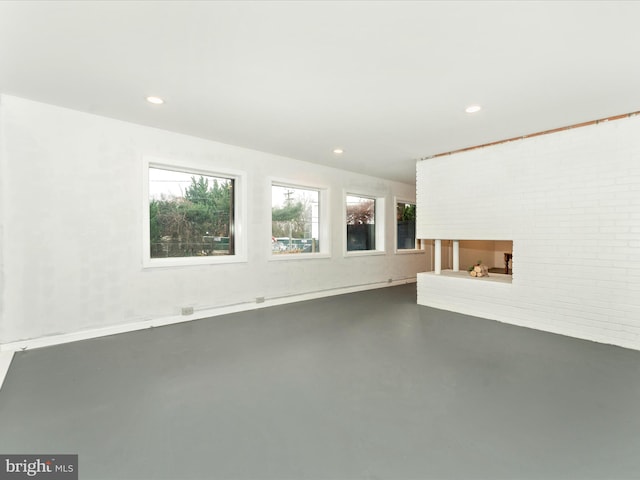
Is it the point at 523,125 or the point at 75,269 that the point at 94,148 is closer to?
the point at 75,269

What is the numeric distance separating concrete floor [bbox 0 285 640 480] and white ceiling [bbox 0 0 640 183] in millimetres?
2510

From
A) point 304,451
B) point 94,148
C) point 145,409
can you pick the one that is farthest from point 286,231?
point 304,451

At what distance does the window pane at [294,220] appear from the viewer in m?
5.41

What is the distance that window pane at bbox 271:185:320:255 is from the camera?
541cm

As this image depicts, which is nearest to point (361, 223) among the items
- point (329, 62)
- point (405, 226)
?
point (405, 226)

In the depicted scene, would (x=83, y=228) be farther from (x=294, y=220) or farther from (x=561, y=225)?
(x=561, y=225)

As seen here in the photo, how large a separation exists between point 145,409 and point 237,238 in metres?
2.99

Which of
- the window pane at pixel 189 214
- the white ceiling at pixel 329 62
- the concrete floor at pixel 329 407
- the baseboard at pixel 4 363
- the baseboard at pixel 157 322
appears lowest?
the concrete floor at pixel 329 407

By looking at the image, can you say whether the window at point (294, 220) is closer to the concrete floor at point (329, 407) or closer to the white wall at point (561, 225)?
the concrete floor at point (329, 407)

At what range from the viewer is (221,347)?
10.4 feet

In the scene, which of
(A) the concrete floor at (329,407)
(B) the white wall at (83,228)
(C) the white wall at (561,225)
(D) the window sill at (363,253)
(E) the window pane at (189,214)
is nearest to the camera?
(A) the concrete floor at (329,407)

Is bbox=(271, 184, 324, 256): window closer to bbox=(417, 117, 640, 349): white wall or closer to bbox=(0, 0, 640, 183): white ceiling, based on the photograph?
bbox=(0, 0, 640, 183): white ceiling

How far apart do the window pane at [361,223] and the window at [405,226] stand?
2.50 ft

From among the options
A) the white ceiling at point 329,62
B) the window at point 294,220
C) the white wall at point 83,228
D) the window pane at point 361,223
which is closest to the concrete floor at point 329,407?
the white wall at point 83,228
